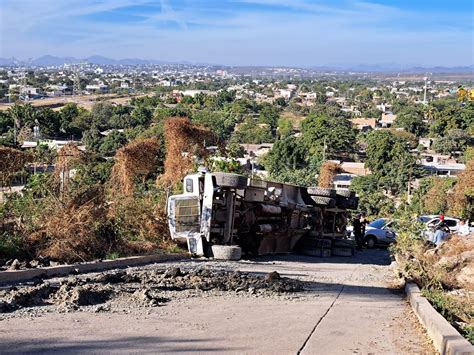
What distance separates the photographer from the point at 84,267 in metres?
11.0

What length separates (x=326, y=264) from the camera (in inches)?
598

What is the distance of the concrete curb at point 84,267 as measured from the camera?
9641mm

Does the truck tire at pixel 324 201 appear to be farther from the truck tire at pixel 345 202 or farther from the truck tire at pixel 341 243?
the truck tire at pixel 341 243

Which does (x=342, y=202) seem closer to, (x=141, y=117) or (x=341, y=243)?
(x=341, y=243)

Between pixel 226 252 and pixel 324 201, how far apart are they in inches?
176

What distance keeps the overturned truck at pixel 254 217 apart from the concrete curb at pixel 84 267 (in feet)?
2.90

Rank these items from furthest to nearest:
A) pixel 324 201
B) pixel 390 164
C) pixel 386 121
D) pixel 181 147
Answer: pixel 386 121, pixel 390 164, pixel 181 147, pixel 324 201

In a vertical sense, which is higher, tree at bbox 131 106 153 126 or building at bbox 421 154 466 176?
tree at bbox 131 106 153 126

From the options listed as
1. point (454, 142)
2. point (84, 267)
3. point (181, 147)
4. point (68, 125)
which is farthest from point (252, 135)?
point (84, 267)

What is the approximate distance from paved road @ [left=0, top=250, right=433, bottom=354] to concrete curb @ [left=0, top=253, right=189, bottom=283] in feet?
7.48

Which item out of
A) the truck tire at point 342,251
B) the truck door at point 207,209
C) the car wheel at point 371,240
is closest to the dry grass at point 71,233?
the truck door at point 207,209

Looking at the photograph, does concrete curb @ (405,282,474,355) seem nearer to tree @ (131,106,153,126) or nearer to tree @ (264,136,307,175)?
tree @ (264,136,307,175)

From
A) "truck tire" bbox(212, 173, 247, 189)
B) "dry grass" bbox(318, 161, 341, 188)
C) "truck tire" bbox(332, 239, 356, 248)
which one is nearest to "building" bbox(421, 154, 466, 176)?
"dry grass" bbox(318, 161, 341, 188)

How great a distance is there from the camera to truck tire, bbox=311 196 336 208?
681 inches
